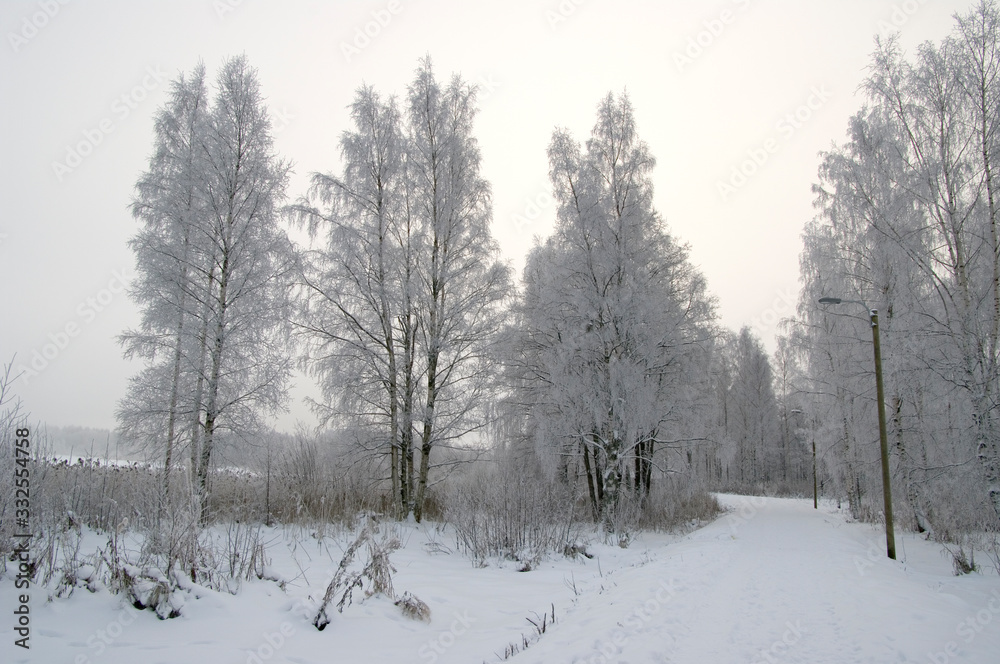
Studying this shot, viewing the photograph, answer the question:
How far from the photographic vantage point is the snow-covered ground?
12.4 ft

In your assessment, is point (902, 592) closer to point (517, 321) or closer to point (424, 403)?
point (424, 403)

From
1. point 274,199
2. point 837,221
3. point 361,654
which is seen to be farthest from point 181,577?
point 837,221

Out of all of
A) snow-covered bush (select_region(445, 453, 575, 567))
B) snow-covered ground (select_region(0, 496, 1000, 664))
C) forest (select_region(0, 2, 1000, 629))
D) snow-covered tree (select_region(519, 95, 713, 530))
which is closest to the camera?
snow-covered ground (select_region(0, 496, 1000, 664))

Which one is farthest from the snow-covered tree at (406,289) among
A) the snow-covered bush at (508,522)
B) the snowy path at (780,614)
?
the snowy path at (780,614)

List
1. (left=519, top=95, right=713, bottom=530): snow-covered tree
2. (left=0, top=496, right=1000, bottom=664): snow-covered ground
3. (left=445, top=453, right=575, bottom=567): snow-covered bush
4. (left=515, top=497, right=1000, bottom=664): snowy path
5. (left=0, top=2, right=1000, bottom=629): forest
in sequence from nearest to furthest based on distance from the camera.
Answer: (left=0, top=496, right=1000, bottom=664): snow-covered ground → (left=515, top=497, right=1000, bottom=664): snowy path → (left=445, top=453, right=575, bottom=567): snow-covered bush → (left=0, top=2, right=1000, bottom=629): forest → (left=519, top=95, right=713, bottom=530): snow-covered tree

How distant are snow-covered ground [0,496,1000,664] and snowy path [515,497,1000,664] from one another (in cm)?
3

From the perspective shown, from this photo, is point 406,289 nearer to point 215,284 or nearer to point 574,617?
point 215,284

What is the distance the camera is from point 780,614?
6289mm

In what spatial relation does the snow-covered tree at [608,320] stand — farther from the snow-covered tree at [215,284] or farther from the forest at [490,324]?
the snow-covered tree at [215,284]

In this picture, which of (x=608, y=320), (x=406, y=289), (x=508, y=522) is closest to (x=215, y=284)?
(x=406, y=289)

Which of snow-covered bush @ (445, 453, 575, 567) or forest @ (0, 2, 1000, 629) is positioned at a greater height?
forest @ (0, 2, 1000, 629)

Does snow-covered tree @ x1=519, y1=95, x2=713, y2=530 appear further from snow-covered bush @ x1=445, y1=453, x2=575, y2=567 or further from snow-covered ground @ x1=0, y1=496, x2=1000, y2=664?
snow-covered ground @ x1=0, y1=496, x2=1000, y2=664

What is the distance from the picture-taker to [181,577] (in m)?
4.26

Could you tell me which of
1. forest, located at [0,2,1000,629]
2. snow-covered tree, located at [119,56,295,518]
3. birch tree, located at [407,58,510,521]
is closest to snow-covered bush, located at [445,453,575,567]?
forest, located at [0,2,1000,629]
